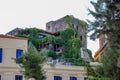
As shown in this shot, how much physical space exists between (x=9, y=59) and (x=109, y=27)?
2240 centimetres

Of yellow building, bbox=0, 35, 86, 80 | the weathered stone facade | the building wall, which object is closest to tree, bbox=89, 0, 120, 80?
yellow building, bbox=0, 35, 86, 80

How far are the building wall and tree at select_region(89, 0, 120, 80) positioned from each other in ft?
68.3

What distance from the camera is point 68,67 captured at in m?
41.6

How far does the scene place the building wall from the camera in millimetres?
40094

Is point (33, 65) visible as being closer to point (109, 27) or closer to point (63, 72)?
point (63, 72)

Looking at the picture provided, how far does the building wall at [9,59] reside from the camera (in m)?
40.1

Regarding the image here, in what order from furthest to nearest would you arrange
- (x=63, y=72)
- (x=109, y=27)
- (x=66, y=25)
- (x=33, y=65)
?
(x=66, y=25) < (x=63, y=72) < (x=33, y=65) < (x=109, y=27)

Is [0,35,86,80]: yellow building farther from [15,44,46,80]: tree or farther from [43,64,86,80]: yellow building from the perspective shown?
[15,44,46,80]: tree

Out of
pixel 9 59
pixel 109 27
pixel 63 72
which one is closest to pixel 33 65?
pixel 9 59

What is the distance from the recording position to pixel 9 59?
40.5m

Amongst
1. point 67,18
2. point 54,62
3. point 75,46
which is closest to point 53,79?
point 54,62

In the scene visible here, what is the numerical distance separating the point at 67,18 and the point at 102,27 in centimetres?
5398

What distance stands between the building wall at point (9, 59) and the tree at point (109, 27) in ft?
68.3

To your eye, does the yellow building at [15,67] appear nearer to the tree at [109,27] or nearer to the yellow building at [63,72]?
the yellow building at [63,72]
